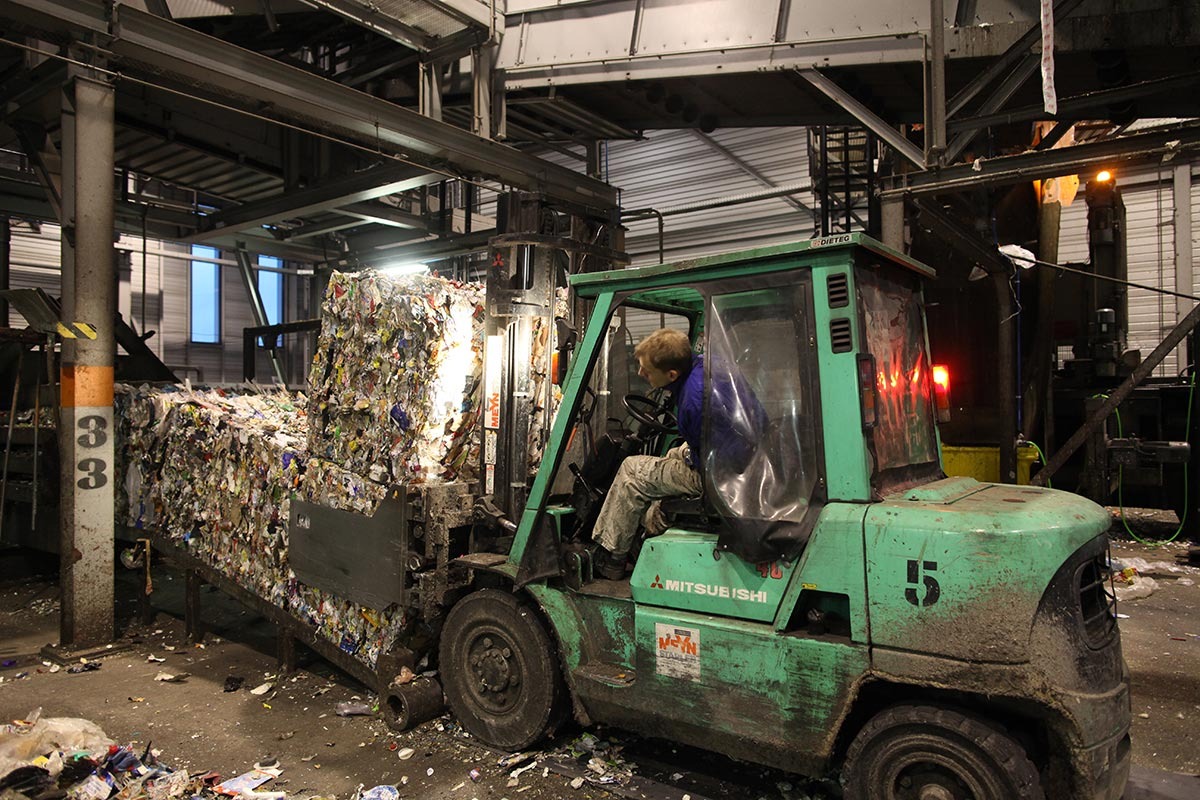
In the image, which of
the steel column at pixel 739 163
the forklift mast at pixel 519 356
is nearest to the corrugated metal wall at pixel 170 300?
the steel column at pixel 739 163

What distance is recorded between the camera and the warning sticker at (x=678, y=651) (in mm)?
3146

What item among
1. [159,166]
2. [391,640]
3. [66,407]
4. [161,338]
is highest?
[159,166]

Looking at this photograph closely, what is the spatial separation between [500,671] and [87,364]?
3.74 meters

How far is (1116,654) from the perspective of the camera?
9.25 ft

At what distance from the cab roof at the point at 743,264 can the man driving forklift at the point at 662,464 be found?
0.98 feet

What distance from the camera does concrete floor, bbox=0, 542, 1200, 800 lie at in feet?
11.7

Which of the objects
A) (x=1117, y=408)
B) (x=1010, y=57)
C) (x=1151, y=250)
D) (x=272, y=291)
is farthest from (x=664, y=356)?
(x=272, y=291)

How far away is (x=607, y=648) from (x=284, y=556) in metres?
2.81

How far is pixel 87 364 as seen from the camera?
17.2ft

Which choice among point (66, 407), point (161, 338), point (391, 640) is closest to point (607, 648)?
point (391, 640)

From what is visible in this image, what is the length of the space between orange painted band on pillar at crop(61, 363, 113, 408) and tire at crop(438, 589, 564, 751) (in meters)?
3.18

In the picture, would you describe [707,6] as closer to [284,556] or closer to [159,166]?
[284,556]

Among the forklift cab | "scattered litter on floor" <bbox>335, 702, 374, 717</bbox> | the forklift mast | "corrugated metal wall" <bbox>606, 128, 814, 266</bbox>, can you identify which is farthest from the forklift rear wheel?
"corrugated metal wall" <bbox>606, 128, 814, 266</bbox>

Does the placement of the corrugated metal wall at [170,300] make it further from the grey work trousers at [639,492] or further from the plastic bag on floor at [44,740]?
the grey work trousers at [639,492]
